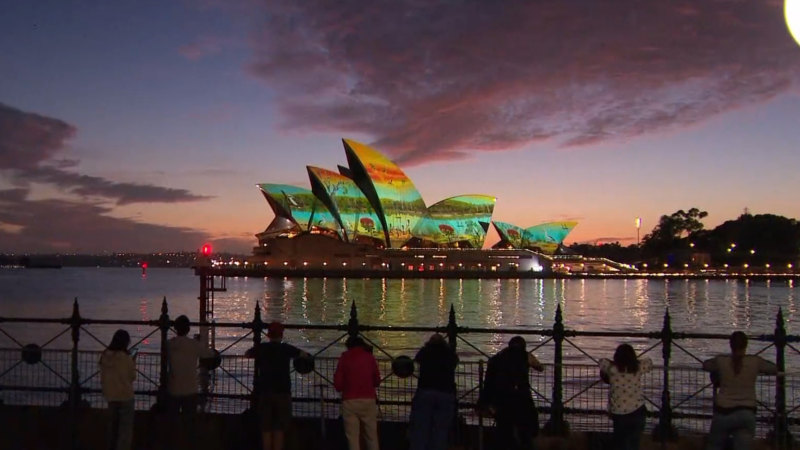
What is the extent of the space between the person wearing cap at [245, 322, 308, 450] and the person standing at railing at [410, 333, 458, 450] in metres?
1.27

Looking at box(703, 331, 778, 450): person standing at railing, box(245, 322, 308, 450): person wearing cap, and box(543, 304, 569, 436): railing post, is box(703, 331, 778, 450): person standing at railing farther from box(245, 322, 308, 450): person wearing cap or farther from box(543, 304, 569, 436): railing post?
box(245, 322, 308, 450): person wearing cap

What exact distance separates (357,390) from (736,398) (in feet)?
10.1

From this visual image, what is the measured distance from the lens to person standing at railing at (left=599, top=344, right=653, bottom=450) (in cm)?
650

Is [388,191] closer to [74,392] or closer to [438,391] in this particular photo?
[74,392]

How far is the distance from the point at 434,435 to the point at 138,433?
3519 mm

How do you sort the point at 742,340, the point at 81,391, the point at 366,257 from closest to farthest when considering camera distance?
the point at 742,340
the point at 81,391
the point at 366,257

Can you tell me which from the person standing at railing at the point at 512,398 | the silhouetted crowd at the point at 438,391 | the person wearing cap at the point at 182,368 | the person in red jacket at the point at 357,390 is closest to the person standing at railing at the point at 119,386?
the silhouetted crowd at the point at 438,391

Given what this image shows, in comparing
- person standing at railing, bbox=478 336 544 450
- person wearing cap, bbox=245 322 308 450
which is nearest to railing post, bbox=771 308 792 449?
person standing at railing, bbox=478 336 544 450

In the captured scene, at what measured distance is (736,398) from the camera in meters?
6.44

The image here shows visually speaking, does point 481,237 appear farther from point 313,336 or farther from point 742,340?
point 742,340

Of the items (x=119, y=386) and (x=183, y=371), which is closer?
(x=119, y=386)

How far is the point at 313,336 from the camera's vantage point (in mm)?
32312

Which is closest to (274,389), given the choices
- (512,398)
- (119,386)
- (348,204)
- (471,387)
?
(119,386)

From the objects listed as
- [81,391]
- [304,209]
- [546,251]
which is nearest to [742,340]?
[81,391]
